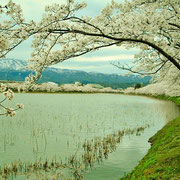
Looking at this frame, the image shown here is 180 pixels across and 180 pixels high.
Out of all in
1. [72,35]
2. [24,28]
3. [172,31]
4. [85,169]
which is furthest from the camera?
[85,169]

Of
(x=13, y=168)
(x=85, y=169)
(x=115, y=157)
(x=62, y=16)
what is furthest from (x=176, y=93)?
(x=62, y=16)

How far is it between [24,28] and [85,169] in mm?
9543

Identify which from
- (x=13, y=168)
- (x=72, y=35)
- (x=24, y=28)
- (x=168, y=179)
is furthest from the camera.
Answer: (x=13, y=168)

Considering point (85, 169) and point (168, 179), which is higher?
point (168, 179)

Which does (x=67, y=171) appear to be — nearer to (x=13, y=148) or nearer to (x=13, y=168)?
(x=13, y=168)

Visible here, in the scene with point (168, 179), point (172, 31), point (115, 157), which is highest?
point (172, 31)

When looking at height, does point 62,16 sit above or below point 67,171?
above

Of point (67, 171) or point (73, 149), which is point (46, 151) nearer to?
point (73, 149)

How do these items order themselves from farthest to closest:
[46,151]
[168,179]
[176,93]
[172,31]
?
[176,93]
[46,151]
[172,31]
[168,179]

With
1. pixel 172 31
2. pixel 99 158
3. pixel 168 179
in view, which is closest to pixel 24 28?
pixel 168 179

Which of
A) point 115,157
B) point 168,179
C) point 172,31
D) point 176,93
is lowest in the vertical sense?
point 115,157

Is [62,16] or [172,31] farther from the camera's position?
[172,31]

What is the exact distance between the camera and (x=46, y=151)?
16.3 metres

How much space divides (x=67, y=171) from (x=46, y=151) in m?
4.17
